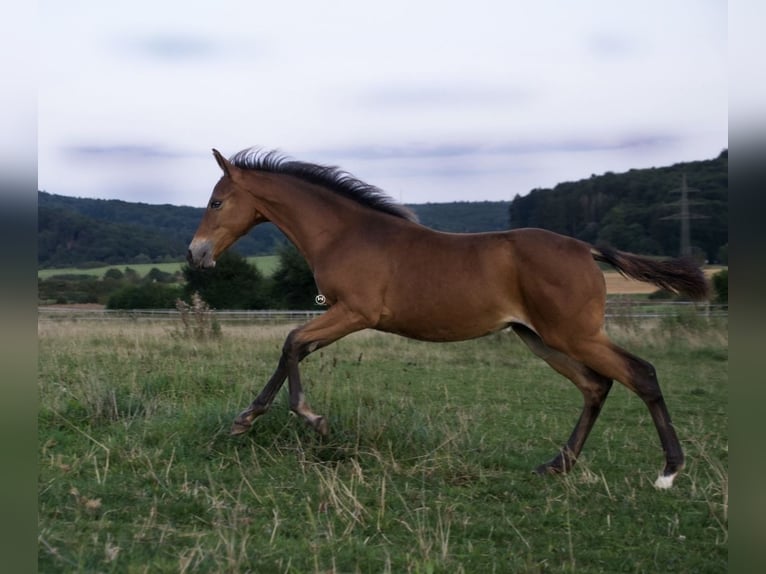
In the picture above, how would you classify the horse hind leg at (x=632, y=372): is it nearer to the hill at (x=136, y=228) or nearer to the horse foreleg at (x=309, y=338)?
the horse foreleg at (x=309, y=338)

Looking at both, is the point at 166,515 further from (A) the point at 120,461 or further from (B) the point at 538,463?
(B) the point at 538,463

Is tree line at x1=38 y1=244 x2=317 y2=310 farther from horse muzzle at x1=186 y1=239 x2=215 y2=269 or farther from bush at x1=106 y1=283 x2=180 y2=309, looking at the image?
horse muzzle at x1=186 y1=239 x2=215 y2=269

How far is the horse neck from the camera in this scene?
22.4 ft

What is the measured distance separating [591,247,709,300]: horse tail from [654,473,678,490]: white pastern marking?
1.67m

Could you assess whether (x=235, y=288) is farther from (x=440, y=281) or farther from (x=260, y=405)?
(x=440, y=281)

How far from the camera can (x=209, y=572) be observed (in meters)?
3.63

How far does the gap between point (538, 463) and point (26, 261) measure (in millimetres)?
5437

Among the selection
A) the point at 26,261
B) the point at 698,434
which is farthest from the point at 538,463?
the point at 26,261

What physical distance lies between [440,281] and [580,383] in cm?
156

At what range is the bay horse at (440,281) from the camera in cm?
612

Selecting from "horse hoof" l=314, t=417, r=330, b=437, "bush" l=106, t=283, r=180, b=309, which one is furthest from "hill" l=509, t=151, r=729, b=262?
"bush" l=106, t=283, r=180, b=309

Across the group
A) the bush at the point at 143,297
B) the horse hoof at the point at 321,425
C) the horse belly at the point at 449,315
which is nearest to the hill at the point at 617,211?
the horse belly at the point at 449,315

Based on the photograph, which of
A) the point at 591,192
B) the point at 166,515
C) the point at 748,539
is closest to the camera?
the point at 748,539

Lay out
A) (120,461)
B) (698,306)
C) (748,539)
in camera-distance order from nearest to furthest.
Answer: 1. (748,539)
2. (120,461)
3. (698,306)
